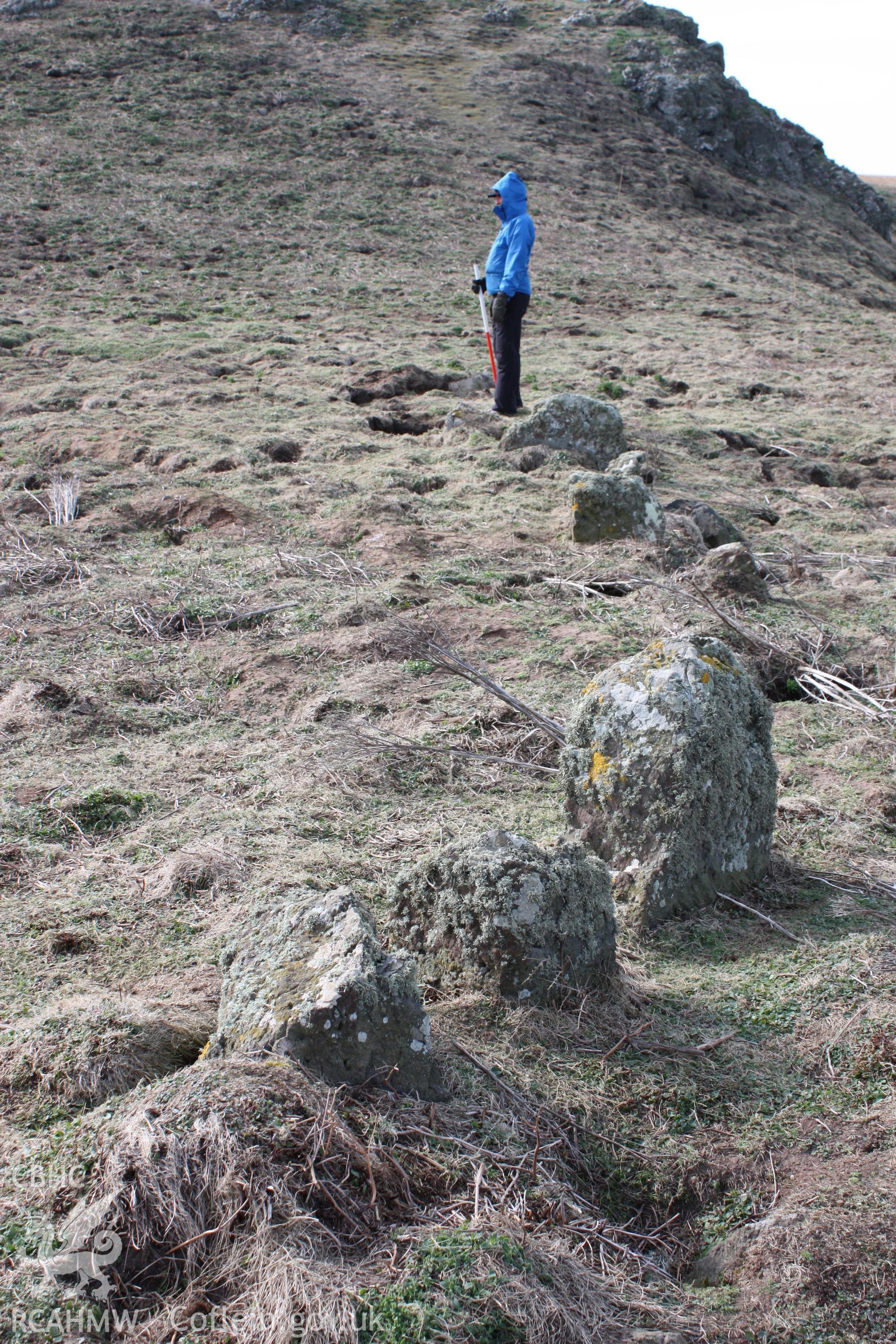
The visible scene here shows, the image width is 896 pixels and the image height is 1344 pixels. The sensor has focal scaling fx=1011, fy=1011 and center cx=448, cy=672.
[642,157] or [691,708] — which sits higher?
[642,157]

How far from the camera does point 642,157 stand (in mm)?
21734

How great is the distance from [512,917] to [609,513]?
13.3 feet

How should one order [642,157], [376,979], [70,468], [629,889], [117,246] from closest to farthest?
[376,979] < [629,889] < [70,468] < [117,246] < [642,157]

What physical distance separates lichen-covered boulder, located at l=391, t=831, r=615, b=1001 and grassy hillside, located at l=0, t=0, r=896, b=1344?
0.08m

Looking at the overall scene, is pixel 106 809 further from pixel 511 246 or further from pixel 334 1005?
pixel 511 246

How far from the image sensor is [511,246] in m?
8.68

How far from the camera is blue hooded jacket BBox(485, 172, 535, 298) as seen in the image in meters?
8.66

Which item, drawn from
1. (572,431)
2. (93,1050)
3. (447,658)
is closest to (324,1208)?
(93,1050)

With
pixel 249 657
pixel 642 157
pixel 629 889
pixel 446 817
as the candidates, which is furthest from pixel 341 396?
pixel 642 157

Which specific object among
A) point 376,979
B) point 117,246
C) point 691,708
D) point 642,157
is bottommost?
point 376,979

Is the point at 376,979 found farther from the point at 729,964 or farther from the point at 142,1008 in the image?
the point at 729,964

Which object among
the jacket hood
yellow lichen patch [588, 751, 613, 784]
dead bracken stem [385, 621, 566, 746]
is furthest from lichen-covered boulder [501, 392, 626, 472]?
yellow lichen patch [588, 751, 613, 784]

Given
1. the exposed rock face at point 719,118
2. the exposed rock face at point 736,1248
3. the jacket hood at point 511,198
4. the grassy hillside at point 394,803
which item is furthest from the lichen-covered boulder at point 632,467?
the exposed rock face at point 719,118

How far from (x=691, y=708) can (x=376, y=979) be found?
1.30 metres
